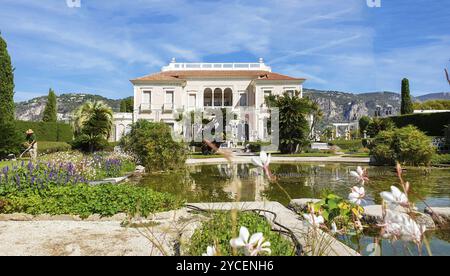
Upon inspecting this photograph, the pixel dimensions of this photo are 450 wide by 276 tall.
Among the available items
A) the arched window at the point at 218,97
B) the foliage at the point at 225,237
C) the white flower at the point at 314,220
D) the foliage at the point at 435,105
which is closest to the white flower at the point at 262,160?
the white flower at the point at 314,220

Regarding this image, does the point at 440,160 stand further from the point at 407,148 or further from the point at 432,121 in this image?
the point at 432,121

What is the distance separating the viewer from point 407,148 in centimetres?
1424

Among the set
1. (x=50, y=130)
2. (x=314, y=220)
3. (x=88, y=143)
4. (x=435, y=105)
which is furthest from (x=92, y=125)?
(x=435, y=105)

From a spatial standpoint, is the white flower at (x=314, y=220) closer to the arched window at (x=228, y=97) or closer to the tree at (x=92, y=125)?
the tree at (x=92, y=125)

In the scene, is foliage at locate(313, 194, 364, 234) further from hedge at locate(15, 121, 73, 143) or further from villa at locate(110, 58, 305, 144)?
villa at locate(110, 58, 305, 144)

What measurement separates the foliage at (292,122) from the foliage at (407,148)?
27.9 feet

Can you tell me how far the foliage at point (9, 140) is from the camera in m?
15.1

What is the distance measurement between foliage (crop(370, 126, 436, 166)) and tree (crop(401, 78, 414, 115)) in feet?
81.7

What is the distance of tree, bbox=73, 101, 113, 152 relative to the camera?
65.5 feet

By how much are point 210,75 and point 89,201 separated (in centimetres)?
3633

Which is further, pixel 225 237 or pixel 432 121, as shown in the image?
pixel 432 121

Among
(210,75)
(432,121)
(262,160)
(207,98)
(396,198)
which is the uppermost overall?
(210,75)
